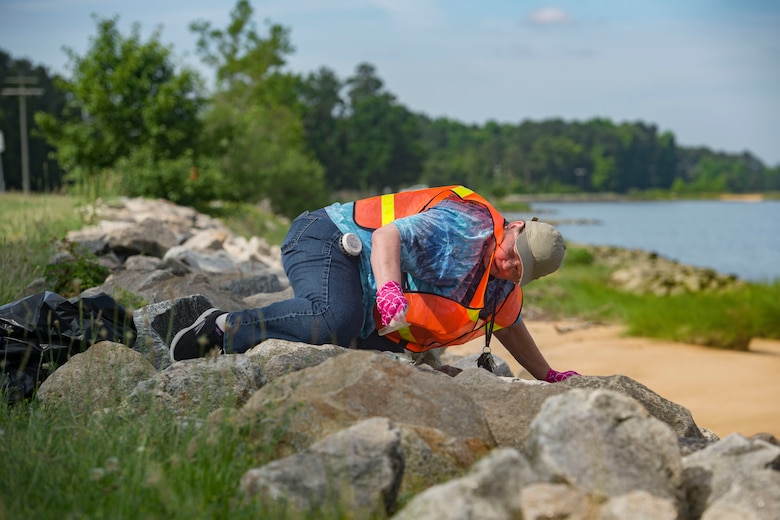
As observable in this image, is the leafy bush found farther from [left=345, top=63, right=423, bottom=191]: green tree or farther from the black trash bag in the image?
[left=345, top=63, right=423, bottom=191]: green tree

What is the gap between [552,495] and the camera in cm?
236

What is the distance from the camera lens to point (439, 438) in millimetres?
2883

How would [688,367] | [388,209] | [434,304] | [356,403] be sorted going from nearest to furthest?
[356,403] < [434,304] < [388,209] < [688,367]

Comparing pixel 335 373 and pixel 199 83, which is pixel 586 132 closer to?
pixel 199 83

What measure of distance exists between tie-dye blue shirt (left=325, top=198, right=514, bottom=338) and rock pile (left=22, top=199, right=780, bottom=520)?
544mm

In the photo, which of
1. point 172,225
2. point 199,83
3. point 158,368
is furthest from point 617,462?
point 199,83

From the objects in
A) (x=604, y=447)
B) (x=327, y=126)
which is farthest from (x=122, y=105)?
(x=327, y=126)

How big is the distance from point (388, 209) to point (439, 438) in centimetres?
174

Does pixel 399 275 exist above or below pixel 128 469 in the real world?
above

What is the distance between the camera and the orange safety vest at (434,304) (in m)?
4.30

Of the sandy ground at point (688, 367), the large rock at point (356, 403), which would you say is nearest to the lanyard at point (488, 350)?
the sandy ground at point (688, 367)

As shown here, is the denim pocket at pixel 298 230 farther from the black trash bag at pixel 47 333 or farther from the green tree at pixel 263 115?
the green tree at pixel 263 115

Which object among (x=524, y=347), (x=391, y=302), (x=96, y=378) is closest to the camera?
(x=96, y=378)

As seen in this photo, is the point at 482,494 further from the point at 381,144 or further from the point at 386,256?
the point at 381,144
